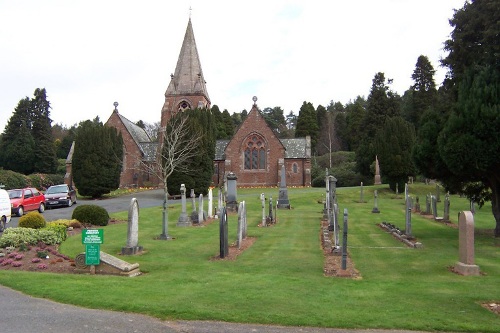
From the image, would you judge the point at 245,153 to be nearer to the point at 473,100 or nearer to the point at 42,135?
the point at 42,135

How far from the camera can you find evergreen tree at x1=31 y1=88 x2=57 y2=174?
221 ft

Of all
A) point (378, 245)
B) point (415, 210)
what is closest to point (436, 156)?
point (378, 245)

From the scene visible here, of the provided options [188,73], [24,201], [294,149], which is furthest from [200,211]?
[188,73]

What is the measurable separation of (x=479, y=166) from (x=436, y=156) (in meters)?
2.34

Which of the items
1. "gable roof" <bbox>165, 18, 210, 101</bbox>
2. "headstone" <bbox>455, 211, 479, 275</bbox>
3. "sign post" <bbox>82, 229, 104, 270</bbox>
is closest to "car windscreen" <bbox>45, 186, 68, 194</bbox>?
"sign post" <bbox>82, 229, 104, 270</bbox>

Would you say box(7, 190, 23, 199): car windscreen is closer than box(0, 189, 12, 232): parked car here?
No

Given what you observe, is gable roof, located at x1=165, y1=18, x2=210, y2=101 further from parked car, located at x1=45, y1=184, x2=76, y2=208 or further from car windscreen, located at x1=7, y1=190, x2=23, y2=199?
car windscreen, located at x1=7, y1=190, x2=23, y2=199

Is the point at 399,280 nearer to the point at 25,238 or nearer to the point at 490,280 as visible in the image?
the point at 490,280

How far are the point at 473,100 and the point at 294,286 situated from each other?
9.19 metres

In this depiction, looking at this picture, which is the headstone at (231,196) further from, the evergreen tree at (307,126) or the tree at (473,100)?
the evergreen tree at (307,126)

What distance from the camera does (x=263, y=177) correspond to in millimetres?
Result: 55594

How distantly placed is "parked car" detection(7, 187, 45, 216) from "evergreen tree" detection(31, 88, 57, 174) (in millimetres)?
42627

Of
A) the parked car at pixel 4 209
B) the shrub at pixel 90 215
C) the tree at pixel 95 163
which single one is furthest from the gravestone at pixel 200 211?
the tree at pixel 95 163

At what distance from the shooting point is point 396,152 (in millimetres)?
43375
